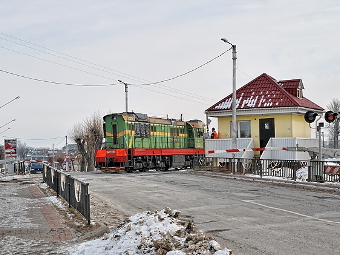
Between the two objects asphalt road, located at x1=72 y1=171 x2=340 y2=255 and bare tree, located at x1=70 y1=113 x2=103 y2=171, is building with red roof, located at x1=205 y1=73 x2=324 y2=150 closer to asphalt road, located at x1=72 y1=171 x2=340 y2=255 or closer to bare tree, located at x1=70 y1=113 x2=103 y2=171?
asphalt road, located at x1=72 y1=171 x2=340 y2=255

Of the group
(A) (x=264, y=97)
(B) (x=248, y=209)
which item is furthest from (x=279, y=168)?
(B) (x=248, y=209)

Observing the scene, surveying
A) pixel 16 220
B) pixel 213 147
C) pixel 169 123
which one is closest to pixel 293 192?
pixel 16 220

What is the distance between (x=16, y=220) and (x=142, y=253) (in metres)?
5.05

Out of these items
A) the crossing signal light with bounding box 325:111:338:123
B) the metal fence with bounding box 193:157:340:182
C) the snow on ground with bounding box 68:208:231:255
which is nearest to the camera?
the snow on ground with bounding box 68:208:231:255

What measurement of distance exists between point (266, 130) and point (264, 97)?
265 centimetres

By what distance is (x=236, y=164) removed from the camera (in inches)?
972

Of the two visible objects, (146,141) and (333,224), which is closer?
(333,224)

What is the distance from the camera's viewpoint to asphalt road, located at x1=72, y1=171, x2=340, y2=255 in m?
7.79

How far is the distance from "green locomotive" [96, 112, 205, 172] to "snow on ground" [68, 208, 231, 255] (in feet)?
66.6

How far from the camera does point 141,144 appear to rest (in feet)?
98.1

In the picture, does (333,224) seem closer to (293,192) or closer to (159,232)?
(159,232)

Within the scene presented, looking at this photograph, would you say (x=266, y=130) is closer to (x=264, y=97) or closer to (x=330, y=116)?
(x=264, y=97)

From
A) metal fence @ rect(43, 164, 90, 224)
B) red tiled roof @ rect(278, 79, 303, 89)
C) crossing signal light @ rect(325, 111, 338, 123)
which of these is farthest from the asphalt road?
red tiled roof @ rect(278, 79, 303, 89)

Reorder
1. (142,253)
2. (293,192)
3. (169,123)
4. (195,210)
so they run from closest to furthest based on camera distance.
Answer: (142,253) < (195,210) < (293,192) < (169,123)
